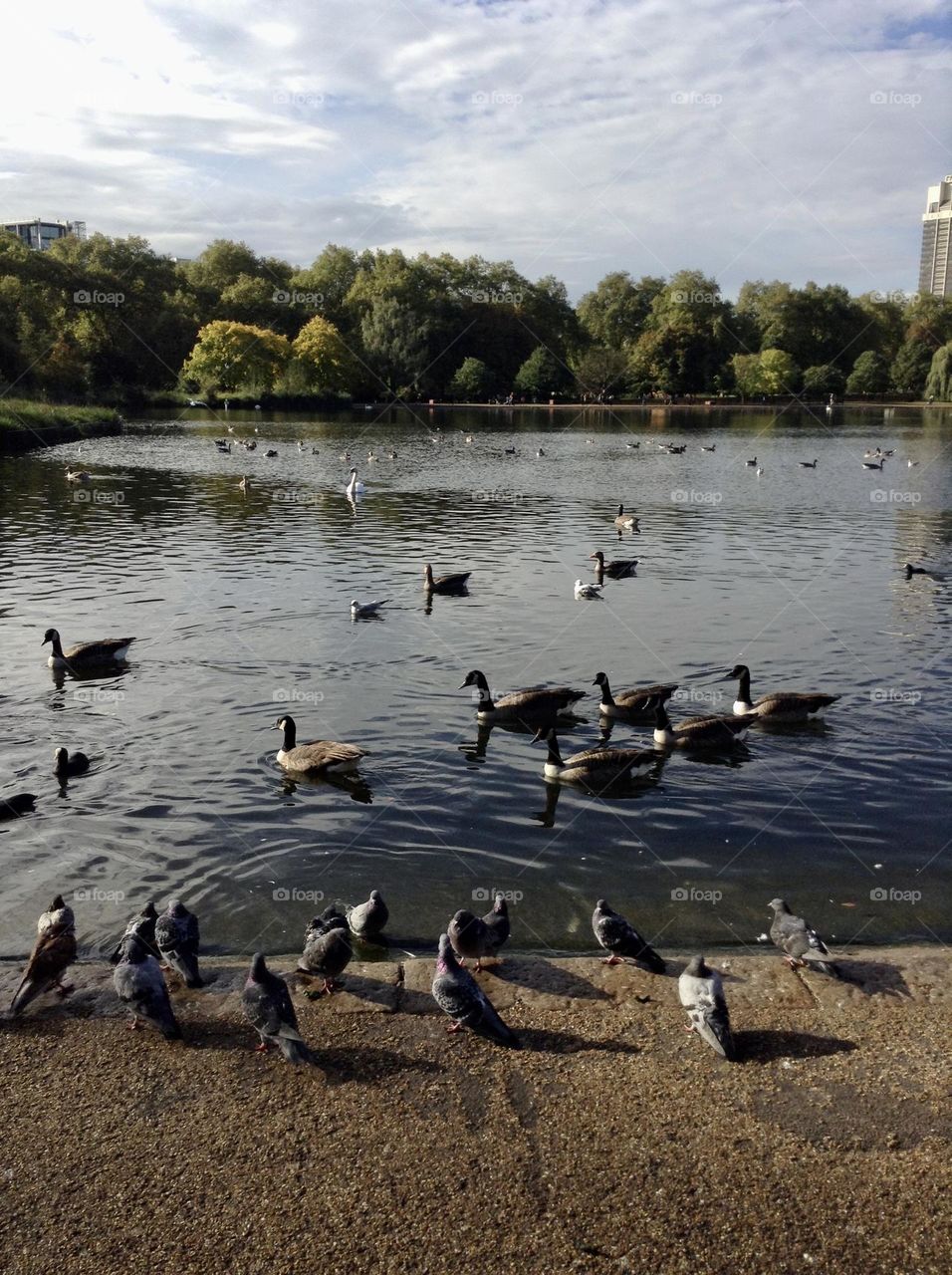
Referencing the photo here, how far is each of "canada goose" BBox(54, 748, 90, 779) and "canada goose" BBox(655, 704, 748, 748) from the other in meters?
7.81

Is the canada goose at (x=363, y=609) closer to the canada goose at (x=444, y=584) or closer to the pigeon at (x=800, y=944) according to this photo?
the canada goose at (x=444, y=584)

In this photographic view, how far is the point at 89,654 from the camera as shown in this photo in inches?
687

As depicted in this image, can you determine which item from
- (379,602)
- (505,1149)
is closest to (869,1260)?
(505,1149)

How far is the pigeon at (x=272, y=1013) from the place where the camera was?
6.89m

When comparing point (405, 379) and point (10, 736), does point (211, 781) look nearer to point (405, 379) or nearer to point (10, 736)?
point (10, 736)

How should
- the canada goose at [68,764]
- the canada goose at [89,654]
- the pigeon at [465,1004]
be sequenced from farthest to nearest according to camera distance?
the canada goose at [89,654] < the canada goose at [68,764] < the pigeon at [465,1004]

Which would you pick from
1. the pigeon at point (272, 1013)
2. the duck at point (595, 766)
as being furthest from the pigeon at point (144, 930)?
the duck at point (595, 766)

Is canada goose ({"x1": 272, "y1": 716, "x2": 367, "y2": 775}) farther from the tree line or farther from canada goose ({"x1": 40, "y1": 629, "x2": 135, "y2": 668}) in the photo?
the tree line

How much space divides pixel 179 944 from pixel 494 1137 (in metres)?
3.27

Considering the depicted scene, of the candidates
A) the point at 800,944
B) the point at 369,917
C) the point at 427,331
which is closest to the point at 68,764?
the point at 369,917

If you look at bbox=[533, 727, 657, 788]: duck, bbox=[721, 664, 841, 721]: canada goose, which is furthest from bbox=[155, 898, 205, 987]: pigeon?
bbox=[721, 664, 841, 721]: canada goose

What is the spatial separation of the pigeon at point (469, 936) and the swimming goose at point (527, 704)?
22.2 feet

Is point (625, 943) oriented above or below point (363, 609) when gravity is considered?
below

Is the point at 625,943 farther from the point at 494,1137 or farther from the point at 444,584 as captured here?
the point at 444,584
